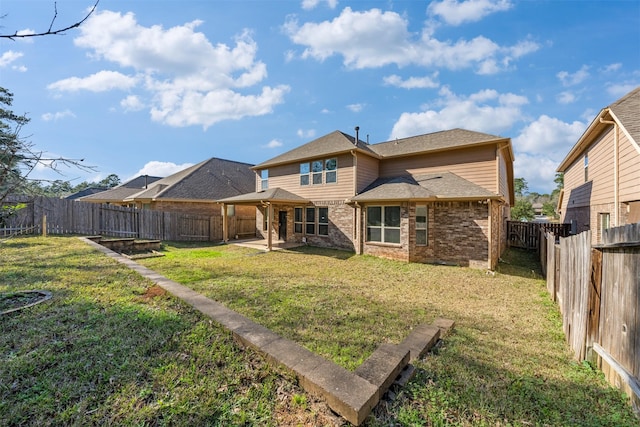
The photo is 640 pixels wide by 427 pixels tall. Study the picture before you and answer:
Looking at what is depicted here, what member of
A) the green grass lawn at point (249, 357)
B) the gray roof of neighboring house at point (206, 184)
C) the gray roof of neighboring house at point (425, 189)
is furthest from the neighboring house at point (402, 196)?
the gray roof of neighboring house at point (206, 184)

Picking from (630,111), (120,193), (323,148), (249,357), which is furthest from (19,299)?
(120,193)

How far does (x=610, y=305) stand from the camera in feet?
8.93

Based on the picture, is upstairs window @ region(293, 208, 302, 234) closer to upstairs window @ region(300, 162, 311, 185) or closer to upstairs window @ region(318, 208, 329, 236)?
upstairs window @ region(318, 208, 329, 236)

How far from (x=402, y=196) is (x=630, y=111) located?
260 inches

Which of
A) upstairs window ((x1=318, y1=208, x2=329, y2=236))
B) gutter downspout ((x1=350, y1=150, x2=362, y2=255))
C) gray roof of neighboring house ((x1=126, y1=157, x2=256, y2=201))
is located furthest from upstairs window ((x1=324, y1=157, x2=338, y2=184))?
gray roof of neighboring house ((x1=126, y1=157, x2=256, y2=201))

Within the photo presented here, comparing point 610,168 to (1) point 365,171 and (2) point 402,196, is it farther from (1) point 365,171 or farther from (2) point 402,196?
(1) point 365,171

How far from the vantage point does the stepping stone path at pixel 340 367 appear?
77.0 inches

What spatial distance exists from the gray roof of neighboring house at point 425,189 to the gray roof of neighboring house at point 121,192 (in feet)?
60.6

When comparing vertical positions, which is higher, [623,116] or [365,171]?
[623,116]

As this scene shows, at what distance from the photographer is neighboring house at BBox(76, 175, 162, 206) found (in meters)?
20.5

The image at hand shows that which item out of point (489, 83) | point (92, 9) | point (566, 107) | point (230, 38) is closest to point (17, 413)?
point (92, 9)

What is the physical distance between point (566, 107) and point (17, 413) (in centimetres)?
1940

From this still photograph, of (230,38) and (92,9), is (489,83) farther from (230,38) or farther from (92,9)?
(92,9)

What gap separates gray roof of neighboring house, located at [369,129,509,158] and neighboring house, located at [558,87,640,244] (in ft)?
9.57
